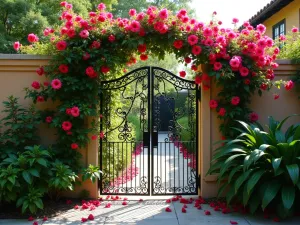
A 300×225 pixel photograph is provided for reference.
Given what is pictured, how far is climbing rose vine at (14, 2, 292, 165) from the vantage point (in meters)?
5.62

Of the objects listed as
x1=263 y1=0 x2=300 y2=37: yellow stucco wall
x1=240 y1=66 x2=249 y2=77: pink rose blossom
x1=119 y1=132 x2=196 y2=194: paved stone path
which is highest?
x1=263 y1=0 x2=300 y2=37: yellow stucco wall

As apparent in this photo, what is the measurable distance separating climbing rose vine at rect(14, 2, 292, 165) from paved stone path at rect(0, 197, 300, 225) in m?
1.07

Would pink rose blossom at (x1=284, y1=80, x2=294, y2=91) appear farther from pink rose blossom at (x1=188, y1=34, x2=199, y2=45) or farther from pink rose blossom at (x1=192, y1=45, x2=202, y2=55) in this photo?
pink rose blossom at (x1=188, y1=34, x2=199, y2=45)

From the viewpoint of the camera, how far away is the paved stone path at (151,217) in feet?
16.3

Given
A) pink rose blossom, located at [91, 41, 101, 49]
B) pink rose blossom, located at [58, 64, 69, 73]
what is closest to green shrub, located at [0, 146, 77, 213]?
pink rose blossom, located at [58, 64, 69, 73]

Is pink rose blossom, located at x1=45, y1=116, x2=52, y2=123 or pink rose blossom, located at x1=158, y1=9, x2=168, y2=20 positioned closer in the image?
pink rose blossom, located at x1=158, y1=9, x2=168, y2=20

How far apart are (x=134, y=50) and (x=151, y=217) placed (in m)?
2.68

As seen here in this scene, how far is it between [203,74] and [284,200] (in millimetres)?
2363

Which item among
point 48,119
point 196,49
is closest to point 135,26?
point 196,49

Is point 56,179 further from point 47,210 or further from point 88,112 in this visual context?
point 88,112

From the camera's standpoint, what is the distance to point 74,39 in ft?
18.8

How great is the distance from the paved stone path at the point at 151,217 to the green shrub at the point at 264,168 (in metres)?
0.27

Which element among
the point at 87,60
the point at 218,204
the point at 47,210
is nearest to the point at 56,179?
the point at 47,210

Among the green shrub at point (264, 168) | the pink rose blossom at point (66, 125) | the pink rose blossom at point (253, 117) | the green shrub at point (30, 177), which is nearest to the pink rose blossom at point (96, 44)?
→ the pink rose blossom at point (66, 125)
